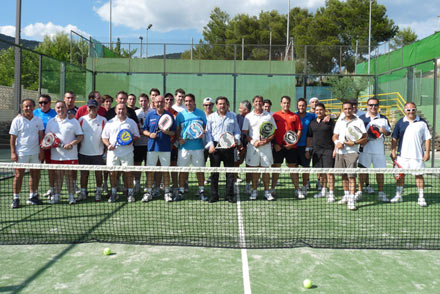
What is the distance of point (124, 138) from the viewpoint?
6.62 meters

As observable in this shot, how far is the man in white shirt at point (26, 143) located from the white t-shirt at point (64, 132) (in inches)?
8.7

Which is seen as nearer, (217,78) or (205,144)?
(205,144)

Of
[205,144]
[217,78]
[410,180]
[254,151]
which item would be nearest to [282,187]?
[254,151]

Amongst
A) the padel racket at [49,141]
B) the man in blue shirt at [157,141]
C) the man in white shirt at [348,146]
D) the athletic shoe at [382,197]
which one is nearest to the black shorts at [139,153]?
the man in blue shirt at [157,141]

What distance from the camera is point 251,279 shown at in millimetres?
3799

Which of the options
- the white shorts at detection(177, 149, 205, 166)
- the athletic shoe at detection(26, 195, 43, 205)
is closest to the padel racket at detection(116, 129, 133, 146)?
the white shorts at detection(177, 149, 205, 166)

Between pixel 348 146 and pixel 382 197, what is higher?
pixel 348 146

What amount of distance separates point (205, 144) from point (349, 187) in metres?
2.69

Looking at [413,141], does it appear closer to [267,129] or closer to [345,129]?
[345,129]

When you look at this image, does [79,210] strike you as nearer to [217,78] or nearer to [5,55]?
[217,78]

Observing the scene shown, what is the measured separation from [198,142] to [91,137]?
1924mm

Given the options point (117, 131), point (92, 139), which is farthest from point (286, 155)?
point (92, 139)

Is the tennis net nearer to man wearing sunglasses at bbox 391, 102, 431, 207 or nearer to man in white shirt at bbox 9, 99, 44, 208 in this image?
man in white shirt at bbox 9, 99, 44, 208

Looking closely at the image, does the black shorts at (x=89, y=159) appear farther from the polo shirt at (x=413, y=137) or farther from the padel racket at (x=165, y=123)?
the polo shirt at (x=413, y=137)
